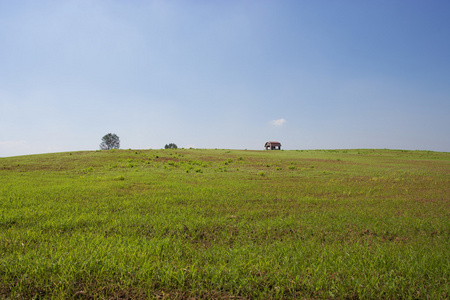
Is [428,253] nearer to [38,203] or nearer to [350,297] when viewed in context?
[350,297]

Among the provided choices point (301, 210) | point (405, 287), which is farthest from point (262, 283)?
point (301, 210)

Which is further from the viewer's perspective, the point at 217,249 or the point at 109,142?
the point at 109,142

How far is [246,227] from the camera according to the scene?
5762mm

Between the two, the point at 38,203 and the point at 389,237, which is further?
the point at 38,203

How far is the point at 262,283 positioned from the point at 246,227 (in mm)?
2465

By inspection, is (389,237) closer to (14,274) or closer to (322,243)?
(322,243)

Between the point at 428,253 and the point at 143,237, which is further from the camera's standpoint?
the point at 143,237

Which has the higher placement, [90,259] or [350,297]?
[90,259]

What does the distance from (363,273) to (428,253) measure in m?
1.87

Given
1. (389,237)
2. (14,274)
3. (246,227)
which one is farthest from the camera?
(246,227)

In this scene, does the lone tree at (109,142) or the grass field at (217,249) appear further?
the lone tree at (109,142)

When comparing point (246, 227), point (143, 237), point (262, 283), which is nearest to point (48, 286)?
point (143, 237)

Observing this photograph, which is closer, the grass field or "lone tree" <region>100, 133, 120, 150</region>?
the grass field

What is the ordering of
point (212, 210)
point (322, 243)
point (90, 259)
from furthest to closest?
point (212, 210) < point (322, 243) < point (90, 259)
